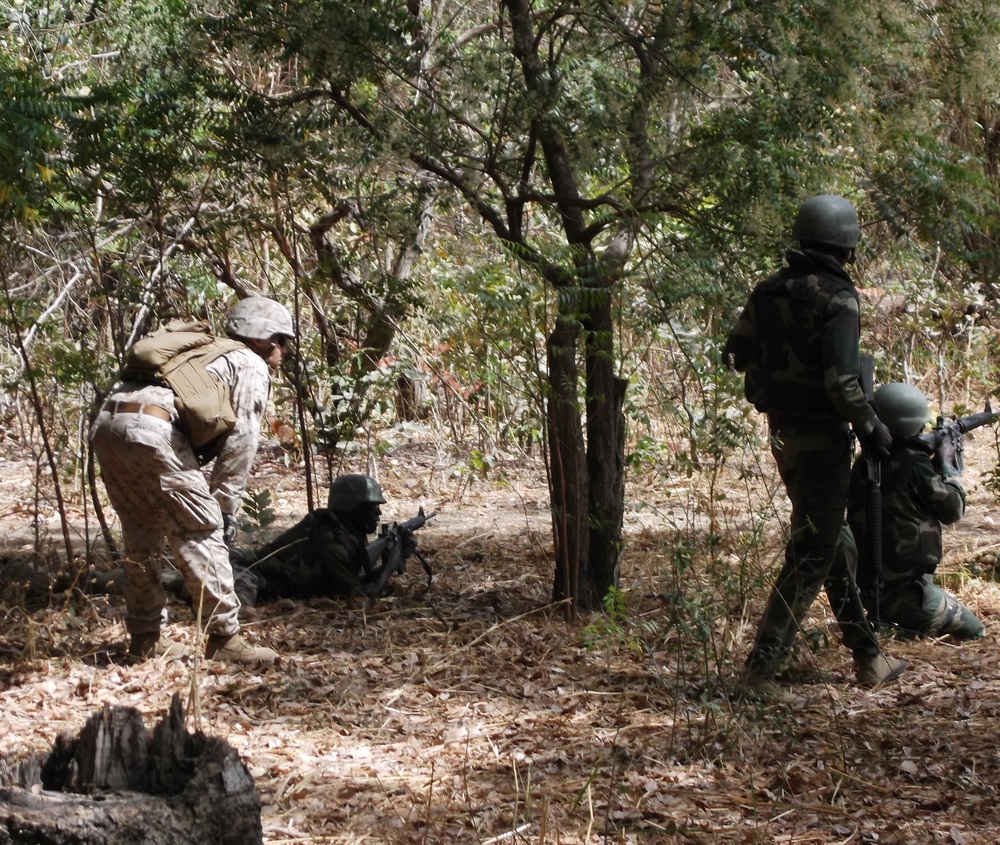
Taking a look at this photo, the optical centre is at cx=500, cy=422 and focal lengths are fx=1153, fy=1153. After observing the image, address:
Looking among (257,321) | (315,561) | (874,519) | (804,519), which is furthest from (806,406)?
(315,561)

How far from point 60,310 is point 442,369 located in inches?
121

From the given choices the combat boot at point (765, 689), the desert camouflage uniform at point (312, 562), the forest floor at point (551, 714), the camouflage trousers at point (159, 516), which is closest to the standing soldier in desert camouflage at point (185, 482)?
the camouflage trousers at point (159, 516)

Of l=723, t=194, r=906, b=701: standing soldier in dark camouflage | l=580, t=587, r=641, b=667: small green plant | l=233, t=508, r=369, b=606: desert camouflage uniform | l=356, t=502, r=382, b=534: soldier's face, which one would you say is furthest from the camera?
l=356, t=502, r=382, b=534: soldier's face

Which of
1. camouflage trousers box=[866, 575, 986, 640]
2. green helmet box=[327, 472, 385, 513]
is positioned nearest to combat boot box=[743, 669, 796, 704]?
camouflage trousers box=[866, 575, 986, 640]

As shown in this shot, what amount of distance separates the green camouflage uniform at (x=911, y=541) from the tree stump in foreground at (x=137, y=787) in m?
3.76

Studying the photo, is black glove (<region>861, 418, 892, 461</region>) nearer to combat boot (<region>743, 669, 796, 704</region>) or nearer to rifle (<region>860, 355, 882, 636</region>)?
rifle (<region>860, 355, 882, 636</region>)

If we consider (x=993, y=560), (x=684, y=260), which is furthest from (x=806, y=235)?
(x=993, y=560)

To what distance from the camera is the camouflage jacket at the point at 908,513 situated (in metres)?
5.85

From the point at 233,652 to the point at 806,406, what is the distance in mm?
2930

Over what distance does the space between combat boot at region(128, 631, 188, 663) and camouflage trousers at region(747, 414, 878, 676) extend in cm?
277

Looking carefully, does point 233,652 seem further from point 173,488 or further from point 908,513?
point 908,513

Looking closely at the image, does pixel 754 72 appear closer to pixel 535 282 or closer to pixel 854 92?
pixel 854 92

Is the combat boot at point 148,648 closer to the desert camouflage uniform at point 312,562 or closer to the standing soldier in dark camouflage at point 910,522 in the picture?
the desert camouflage uniform at point 312,562

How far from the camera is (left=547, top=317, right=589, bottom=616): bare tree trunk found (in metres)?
5.95
